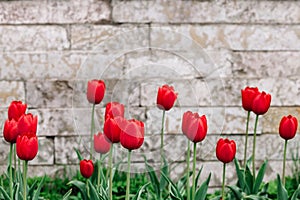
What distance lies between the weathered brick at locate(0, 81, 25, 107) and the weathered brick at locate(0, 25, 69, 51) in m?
0.18

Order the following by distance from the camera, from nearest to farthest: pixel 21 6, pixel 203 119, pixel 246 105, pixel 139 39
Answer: pixel 203 119 → pixel 246 105 → pixel 139 39 → pixel 21 6

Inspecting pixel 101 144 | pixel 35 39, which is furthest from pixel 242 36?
pixel 101 144

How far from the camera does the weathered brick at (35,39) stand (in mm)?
3223

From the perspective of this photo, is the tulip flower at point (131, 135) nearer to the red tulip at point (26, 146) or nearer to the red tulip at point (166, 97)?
the red tulip at point (26, 146)

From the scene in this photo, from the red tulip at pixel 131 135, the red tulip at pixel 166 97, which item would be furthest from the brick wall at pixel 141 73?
the red tulip at pixel 131 135

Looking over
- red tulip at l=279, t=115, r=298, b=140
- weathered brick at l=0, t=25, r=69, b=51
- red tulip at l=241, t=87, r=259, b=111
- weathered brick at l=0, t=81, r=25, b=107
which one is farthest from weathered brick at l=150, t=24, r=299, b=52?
red tulip at l=279, t=115, r=298, b=140

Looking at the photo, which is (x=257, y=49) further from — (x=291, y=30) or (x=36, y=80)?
(x=36, y=80)

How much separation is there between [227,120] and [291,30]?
1.95ft

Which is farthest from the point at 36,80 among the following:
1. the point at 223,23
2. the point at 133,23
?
the point at 223,23

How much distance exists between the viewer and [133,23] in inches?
128

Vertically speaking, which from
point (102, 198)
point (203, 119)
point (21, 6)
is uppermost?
point (21, 6)

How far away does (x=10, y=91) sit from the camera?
10.6 feet

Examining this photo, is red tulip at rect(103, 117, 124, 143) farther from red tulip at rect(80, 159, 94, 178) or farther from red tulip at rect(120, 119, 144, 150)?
red tulip at rect(80, 159, 94, 178)

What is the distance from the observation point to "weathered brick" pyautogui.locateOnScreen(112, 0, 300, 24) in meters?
3.25
